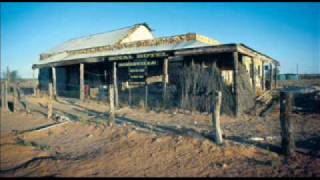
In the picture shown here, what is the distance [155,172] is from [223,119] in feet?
18.1

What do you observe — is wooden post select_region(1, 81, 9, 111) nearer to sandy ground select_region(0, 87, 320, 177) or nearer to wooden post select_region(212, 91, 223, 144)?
Answer: sandy ground select_region(0, 87, 320, 177)

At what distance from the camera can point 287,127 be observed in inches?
252

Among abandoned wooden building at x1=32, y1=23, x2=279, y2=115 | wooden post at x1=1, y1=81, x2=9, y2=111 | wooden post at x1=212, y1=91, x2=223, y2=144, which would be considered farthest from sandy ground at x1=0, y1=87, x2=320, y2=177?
wooden post at x1=1, y1=81, x2=9, y2=111

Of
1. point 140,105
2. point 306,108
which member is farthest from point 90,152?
point 306,108

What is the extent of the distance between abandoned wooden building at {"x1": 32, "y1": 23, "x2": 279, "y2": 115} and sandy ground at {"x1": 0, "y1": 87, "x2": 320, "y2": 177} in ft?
4.51

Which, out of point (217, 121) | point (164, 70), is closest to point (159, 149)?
point (217, 121)

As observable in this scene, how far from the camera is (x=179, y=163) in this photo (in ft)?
20.4

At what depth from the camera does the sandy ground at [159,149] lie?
5.86 m

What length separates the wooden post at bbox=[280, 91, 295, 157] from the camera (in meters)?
6.23

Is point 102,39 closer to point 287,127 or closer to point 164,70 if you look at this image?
point 164,70

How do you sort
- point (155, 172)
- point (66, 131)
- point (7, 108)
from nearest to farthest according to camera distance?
point (155, 172), point (66, 131), point (7, 108)

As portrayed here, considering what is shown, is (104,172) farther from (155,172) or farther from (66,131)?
(66,131)

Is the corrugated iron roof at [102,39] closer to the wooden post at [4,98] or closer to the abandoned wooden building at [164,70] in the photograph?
the abandoned wooden building at [164,70]

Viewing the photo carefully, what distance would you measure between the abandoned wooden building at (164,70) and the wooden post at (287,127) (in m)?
4.42
